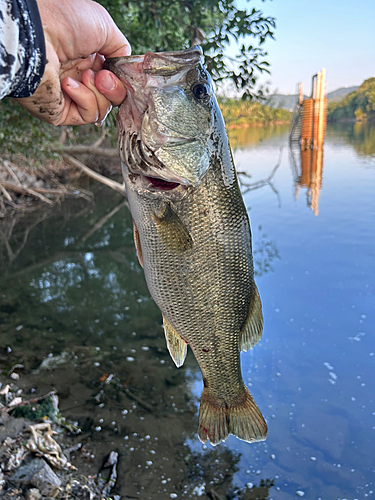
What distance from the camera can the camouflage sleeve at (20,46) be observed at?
1.18 meters

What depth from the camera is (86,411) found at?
428cm

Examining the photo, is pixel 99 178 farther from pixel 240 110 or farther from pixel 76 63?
pixel 76 63

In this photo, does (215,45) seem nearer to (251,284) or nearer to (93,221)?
(251,284)

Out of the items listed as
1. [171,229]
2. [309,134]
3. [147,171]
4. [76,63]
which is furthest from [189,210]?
[309,134]

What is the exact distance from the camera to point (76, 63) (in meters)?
1.74

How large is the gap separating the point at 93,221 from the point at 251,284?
11.9 metres

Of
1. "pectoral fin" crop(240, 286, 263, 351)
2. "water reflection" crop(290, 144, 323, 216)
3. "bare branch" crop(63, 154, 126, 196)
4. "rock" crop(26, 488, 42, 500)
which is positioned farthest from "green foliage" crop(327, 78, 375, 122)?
"rock" crop(26, 488, 42, 500)

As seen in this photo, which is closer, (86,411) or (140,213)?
(140,213)

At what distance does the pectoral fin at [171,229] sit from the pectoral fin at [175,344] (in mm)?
429

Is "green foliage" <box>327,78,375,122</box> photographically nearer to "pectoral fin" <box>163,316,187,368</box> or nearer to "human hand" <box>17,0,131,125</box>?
"human hand" <box>17,0,131,125</box>

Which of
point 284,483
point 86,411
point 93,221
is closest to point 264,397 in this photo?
point 284,483

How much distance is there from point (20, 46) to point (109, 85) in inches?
15.0

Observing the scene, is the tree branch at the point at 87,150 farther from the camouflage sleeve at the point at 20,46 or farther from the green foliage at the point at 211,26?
the camouflage sleeve at the point at 20,46

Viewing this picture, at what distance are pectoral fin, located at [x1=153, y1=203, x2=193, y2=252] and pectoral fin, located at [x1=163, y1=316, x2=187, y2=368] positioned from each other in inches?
16.9
